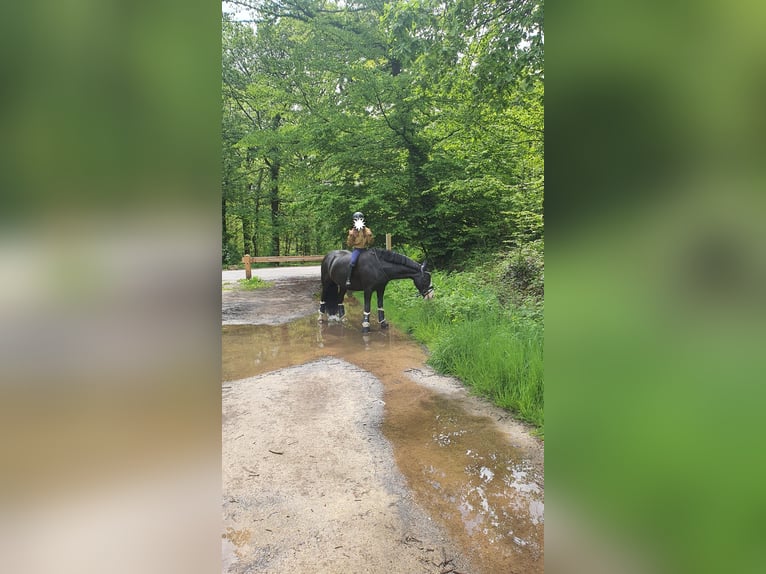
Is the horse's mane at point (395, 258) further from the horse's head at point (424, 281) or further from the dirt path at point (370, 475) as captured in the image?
the dirt path at point (370, 475)

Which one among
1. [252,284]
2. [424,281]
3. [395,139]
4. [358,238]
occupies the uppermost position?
[395,139]

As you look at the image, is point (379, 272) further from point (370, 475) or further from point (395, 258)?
point (370, 475)

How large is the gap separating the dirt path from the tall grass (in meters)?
0.25

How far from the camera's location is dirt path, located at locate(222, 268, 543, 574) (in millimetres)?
1961

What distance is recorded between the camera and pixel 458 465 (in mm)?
2812

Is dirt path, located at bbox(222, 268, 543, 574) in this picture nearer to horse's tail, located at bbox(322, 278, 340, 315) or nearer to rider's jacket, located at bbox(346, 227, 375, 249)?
rider's jacket, located at bbox(346, 227, 375, 249)

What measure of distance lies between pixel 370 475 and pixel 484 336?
2.92m

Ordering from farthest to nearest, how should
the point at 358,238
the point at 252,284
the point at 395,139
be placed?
1. the point at 252,284
2. the point at 395,139
3. the point at 358,238

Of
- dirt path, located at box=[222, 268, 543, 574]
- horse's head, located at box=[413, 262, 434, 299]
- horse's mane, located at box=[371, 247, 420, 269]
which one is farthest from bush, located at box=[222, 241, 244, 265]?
dirt path, located at box=[222, 268, 543, 574]

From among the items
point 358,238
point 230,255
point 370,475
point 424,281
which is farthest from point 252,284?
point 370,475
